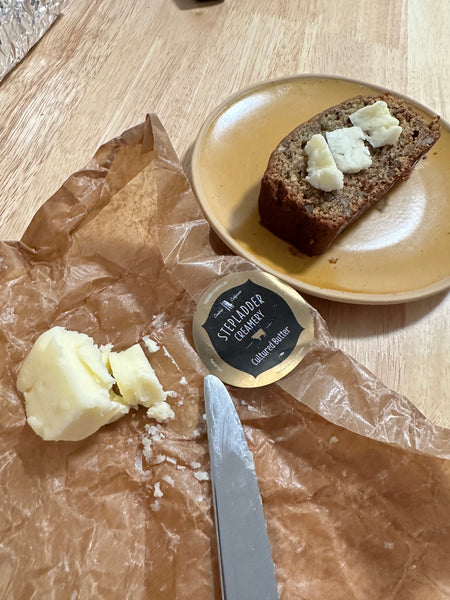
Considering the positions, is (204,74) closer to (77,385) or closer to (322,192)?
(322,192)

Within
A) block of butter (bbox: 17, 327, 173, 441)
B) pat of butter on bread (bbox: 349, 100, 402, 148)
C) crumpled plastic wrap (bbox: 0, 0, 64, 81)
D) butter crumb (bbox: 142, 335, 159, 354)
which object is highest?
crumpled plastic wrap (bbox: 0, 0, 64, 81)

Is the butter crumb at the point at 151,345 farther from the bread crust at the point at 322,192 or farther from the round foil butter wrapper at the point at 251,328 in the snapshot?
the bread crust at the point at 322,192

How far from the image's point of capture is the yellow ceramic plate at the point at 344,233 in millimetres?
1088

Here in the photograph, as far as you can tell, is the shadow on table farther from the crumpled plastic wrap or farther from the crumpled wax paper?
the crumpled wax paper

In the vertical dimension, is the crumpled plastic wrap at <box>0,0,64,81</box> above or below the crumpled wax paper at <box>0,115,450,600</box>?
above

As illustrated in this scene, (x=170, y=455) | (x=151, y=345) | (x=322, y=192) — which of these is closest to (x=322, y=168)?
(x=322, y=192)

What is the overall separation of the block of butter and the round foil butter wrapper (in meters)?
0.14

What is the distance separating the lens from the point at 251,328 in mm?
979

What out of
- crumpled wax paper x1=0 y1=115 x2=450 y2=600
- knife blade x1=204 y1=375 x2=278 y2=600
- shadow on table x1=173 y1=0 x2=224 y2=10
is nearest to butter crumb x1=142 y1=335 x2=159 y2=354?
crumpled wax paper x1=0 y1=115 x2=450 y2=600

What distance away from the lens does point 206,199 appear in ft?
3.76

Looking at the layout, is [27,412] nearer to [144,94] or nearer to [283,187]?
[283,187]

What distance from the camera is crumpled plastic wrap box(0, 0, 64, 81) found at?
1265 millimetres

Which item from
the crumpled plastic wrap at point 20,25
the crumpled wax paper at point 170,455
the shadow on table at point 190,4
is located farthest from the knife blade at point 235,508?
the shadow on table at point 190,4

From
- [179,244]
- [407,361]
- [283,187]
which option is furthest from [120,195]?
[407,361]
